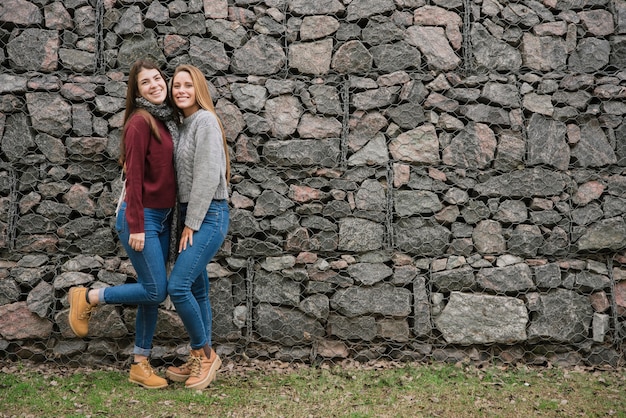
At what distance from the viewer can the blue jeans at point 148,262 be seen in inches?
119

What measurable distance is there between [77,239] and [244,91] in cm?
158

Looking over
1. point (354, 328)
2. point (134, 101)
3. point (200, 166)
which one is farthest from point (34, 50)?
point (354, 328)

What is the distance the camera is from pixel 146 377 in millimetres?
3297

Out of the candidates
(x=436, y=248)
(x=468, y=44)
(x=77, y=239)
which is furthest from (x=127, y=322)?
(x=468, y=44)

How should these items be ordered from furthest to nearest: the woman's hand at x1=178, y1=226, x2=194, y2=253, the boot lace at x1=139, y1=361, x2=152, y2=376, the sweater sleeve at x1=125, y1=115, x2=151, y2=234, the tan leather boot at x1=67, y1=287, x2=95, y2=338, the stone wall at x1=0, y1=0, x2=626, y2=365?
the stone wall at x1=0, y1=0, x2=626, y2=365 → the boot lace at x1=139, y1=361, x2=152, y2=376 → the tan leather boot at x1=67, y1=287, x2=95, y2=338 → the woman's hand at x1=178, y1=226, x2=194, y2=253 → the sweater sleeve at x1=125, y1=115, x2=151, y2=234

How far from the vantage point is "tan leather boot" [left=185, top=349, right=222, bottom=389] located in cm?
324

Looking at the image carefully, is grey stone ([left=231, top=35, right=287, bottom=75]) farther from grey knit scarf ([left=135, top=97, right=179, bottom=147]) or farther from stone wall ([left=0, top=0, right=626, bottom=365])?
grey knit scarf ([left=135, top=97, right=179, bottom=147])

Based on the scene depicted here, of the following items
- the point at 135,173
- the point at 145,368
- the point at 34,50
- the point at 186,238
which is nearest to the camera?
the point at 135,173

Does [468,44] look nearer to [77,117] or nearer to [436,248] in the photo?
[436,248]

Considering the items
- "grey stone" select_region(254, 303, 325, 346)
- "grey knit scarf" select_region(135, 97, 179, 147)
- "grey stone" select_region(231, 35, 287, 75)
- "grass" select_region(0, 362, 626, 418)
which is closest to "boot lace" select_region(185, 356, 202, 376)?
"grass" select_region(0, 362, 626, 418)

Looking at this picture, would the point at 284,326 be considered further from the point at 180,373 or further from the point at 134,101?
the point at 134,101

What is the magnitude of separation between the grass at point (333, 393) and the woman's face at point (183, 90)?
5.71ft

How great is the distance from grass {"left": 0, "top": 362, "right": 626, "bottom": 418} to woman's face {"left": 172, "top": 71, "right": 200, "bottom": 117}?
174cm

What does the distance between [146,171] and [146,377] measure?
129 cm
